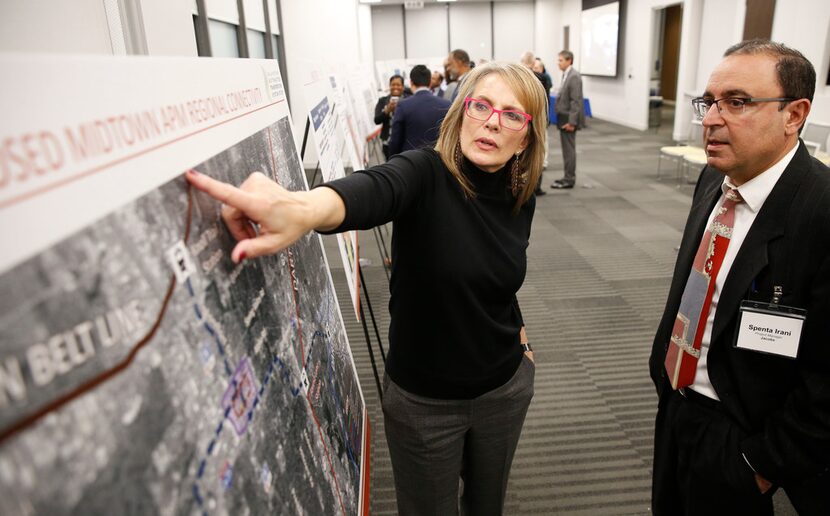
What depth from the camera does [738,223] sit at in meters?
1.30

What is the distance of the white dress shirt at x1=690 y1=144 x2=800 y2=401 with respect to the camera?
123 cm

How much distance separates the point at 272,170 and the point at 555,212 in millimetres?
5148

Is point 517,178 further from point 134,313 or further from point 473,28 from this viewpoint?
point 473,28

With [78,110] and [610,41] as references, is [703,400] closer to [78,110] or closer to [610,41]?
[78,110]

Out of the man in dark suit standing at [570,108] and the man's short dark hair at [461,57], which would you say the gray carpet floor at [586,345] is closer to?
the man in dark suit standing at [570,108]

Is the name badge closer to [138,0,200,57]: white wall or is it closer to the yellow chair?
[138,0,200,57]: white wall

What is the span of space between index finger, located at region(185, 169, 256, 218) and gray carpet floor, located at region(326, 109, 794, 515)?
1.66m

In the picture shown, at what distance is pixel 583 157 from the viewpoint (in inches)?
347

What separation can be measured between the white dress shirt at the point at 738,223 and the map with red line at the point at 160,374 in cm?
98

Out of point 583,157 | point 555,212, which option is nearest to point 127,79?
point 555,212

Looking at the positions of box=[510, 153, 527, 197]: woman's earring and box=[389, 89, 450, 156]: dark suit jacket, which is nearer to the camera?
box=[510, 153, 527, 197]: woman's earring

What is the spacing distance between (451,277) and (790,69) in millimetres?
894

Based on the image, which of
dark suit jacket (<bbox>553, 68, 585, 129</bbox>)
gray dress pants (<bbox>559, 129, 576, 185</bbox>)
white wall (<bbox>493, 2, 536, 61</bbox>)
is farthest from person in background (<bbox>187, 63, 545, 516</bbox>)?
white wall (<bbox>493, 2, 536, 61</bbox>)

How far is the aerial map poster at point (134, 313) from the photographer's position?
1.12 ft
